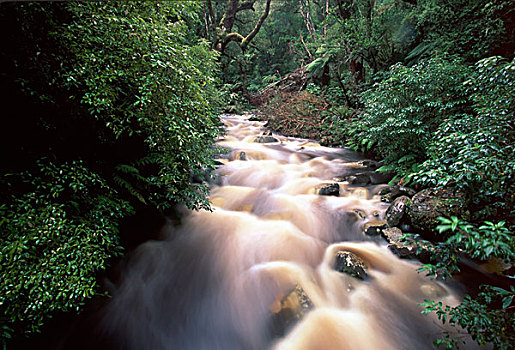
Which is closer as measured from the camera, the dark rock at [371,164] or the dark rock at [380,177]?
the dark rock at [380,177]

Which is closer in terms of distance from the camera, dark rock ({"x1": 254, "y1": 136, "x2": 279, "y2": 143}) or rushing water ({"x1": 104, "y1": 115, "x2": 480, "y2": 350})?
rushing water ({"x1": 104, "y1": 115, "x2": 480, "y2": 350})

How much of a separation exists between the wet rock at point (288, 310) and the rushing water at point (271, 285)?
0.04ft

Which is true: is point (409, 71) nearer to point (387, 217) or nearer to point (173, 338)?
point (387, 217)

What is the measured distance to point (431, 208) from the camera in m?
3.13

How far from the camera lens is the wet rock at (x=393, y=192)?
3.93m

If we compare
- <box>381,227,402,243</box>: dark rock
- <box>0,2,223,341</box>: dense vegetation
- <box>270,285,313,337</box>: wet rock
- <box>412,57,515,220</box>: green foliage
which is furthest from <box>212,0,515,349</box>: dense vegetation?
<box>0,2,223,341</box>: dense vegetation

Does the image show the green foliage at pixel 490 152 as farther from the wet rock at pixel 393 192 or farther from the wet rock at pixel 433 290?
the wet rock at pixel 393 192

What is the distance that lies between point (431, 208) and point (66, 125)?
15.0ft

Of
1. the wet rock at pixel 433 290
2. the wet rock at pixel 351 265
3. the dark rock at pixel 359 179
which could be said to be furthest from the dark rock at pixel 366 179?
the wet rock at pixel 433 290

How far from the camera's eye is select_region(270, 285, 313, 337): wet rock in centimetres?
228

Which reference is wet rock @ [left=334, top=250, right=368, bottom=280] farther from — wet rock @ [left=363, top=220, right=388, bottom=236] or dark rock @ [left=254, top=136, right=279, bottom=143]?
dark rock @ [left=254, top=136, right=279, bottom=143]

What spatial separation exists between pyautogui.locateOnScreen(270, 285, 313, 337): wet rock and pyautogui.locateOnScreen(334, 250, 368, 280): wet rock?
676mm

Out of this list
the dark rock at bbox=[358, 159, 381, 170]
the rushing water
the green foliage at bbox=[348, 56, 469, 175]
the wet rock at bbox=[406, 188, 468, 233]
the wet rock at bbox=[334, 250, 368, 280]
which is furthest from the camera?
the dark rock at bbox=[358, 159, 381, 170]

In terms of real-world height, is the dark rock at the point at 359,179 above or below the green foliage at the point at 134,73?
below
